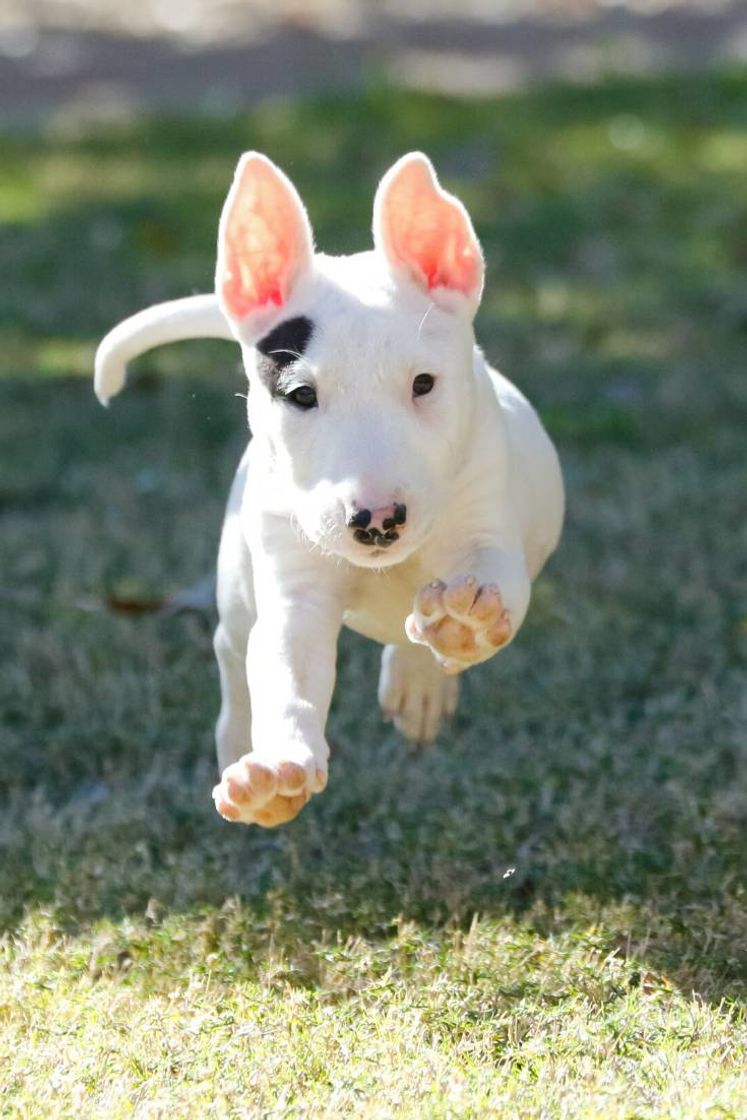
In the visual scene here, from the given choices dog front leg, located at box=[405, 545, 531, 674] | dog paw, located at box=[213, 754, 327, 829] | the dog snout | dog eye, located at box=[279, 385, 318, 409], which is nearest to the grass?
dog paw, located at box=[213, 754, 327, 829]

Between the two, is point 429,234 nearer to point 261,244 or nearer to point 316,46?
point 261,244

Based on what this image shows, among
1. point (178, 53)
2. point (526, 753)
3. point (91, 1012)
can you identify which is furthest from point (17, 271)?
point (91, 1012)

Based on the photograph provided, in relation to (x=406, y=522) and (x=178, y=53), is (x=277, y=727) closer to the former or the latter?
(x=406, y=522)

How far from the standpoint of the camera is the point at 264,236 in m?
3.35

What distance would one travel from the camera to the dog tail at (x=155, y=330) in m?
→ 3.92

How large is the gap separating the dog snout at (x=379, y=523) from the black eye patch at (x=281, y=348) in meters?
0.32

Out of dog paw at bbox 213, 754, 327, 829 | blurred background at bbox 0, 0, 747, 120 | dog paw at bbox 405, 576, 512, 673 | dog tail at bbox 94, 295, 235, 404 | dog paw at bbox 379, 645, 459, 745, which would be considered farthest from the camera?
blurred background at bbox 0, 0, 747, 120

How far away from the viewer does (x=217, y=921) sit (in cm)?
389

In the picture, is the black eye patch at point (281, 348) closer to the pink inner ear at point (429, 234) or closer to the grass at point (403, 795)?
the pink inner ear at point (429, 234)

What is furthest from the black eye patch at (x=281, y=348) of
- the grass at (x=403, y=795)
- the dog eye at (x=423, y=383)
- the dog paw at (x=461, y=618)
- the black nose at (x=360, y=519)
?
the grass at (x=403, y=795)

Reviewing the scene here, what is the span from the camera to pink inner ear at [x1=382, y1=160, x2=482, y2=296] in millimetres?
3357

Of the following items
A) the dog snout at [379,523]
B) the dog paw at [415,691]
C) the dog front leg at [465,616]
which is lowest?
the dog paw at [415,691]

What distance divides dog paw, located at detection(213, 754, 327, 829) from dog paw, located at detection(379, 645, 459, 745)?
38.2 inches

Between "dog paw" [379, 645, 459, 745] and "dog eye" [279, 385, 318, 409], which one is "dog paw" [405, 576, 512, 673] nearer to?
"dog eye" [279, 385, 318, 409]
